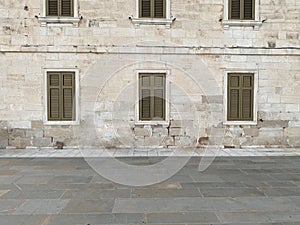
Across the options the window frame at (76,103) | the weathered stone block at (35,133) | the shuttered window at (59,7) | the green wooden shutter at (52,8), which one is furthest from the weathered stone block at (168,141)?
the green wooden shutter at (52,8)

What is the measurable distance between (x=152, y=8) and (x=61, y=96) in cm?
421

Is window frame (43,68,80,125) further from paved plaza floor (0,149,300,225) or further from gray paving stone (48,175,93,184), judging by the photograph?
gray paving stone (48,175,93,184)

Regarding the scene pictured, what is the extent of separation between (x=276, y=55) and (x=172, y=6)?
154 inches

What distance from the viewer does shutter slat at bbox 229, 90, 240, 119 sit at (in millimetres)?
9133

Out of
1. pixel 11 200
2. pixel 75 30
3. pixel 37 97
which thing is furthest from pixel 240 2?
pixel 11 200

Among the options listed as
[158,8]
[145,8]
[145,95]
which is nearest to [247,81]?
[145,95]

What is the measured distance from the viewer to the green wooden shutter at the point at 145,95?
8984mm

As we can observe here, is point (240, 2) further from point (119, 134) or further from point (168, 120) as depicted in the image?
point (119, 134)

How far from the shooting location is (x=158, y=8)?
8898mm

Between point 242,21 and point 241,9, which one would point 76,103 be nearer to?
point 242,21

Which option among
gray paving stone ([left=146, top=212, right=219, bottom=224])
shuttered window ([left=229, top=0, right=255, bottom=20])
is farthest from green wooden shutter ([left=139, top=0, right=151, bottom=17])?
gray paving stone ([left=146, top=212, right=219, bottom=224])

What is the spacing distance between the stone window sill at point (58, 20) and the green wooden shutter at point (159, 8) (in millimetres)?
2572

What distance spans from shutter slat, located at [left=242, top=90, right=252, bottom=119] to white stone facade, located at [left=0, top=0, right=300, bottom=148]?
223 millimetres

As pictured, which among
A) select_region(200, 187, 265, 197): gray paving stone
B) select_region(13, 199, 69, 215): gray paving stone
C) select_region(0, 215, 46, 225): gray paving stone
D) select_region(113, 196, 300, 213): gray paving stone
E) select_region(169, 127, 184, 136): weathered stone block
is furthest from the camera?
select_region(169, 127, 184, 136): weathered stone block
